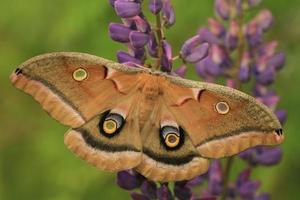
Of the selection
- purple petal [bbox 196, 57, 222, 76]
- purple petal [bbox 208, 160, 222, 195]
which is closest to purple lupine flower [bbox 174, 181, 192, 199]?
purple petal [bbox 208, 160, 222, 195]

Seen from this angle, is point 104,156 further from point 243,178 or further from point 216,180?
point 243,178

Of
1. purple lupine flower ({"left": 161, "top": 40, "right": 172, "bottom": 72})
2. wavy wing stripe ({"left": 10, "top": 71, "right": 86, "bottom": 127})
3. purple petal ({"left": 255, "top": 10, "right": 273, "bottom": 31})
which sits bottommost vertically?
wavy wing stripe ({"left": 10, "top": 71, "right": 86, "bottom": 127})

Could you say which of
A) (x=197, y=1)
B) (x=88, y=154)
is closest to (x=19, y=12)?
(x=197, y=1)

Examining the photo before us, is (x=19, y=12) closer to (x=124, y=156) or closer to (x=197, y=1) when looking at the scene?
(x=197, y=1)

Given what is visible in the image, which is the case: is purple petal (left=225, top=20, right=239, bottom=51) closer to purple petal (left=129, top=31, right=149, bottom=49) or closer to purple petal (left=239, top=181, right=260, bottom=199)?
purple petal (left=239, top=181, right=260, bottom=199)

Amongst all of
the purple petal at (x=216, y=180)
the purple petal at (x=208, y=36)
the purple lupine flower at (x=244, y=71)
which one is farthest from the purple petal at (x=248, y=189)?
the purple petal at (x=208, y=36)

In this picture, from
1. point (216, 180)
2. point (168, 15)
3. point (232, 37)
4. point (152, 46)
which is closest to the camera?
point (152, 46)

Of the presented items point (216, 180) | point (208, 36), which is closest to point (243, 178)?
point (216, 180)

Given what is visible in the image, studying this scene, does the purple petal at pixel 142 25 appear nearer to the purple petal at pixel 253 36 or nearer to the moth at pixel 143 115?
the moth at pixel 143 115

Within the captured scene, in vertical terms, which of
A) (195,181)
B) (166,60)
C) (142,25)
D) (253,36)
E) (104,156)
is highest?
(253,36)
